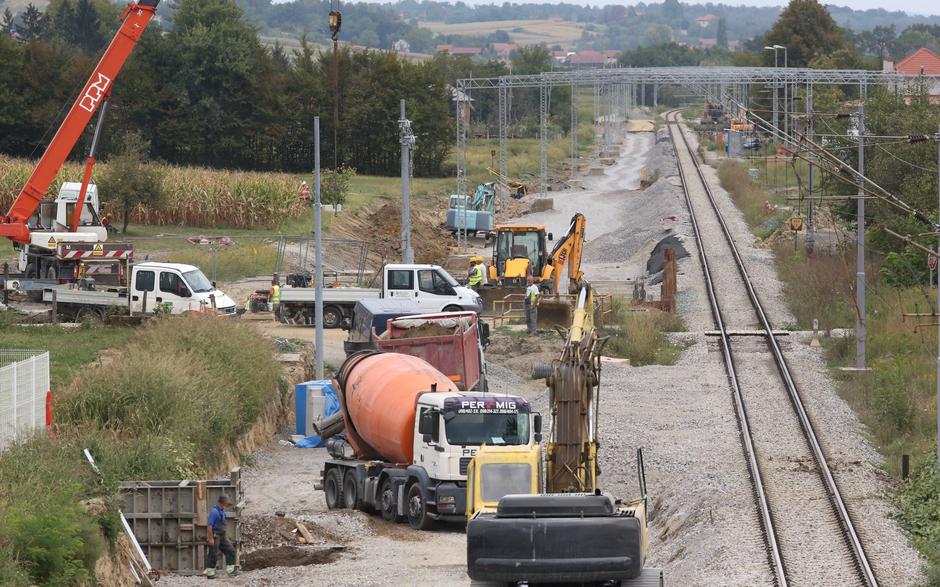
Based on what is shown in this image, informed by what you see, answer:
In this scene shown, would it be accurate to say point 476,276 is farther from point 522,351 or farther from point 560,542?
point 560,542

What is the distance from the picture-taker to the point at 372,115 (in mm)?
93188

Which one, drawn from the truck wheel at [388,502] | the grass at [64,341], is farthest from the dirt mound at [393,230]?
the truck wheel at [388,502]

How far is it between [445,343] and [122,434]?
8911 millimetres

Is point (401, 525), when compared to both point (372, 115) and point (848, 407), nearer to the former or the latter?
point (848, 407)

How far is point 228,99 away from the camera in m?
88.6

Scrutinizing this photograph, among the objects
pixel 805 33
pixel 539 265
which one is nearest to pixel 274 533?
pixel 539 265

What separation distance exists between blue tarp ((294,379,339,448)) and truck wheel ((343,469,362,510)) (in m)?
4.62

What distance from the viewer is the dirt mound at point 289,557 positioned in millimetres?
20234

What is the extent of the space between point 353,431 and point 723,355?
16.2 m

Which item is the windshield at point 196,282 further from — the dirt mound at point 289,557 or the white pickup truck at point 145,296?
the dirt mound at point 289,557

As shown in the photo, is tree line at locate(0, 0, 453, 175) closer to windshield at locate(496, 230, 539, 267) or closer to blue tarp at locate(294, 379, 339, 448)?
windshield at locate(496, 230, 539, 267)

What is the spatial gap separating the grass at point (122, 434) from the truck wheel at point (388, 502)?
2970mm

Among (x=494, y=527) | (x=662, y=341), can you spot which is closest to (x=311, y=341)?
(x=662, y=341)

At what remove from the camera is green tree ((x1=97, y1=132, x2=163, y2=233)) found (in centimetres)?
5859
